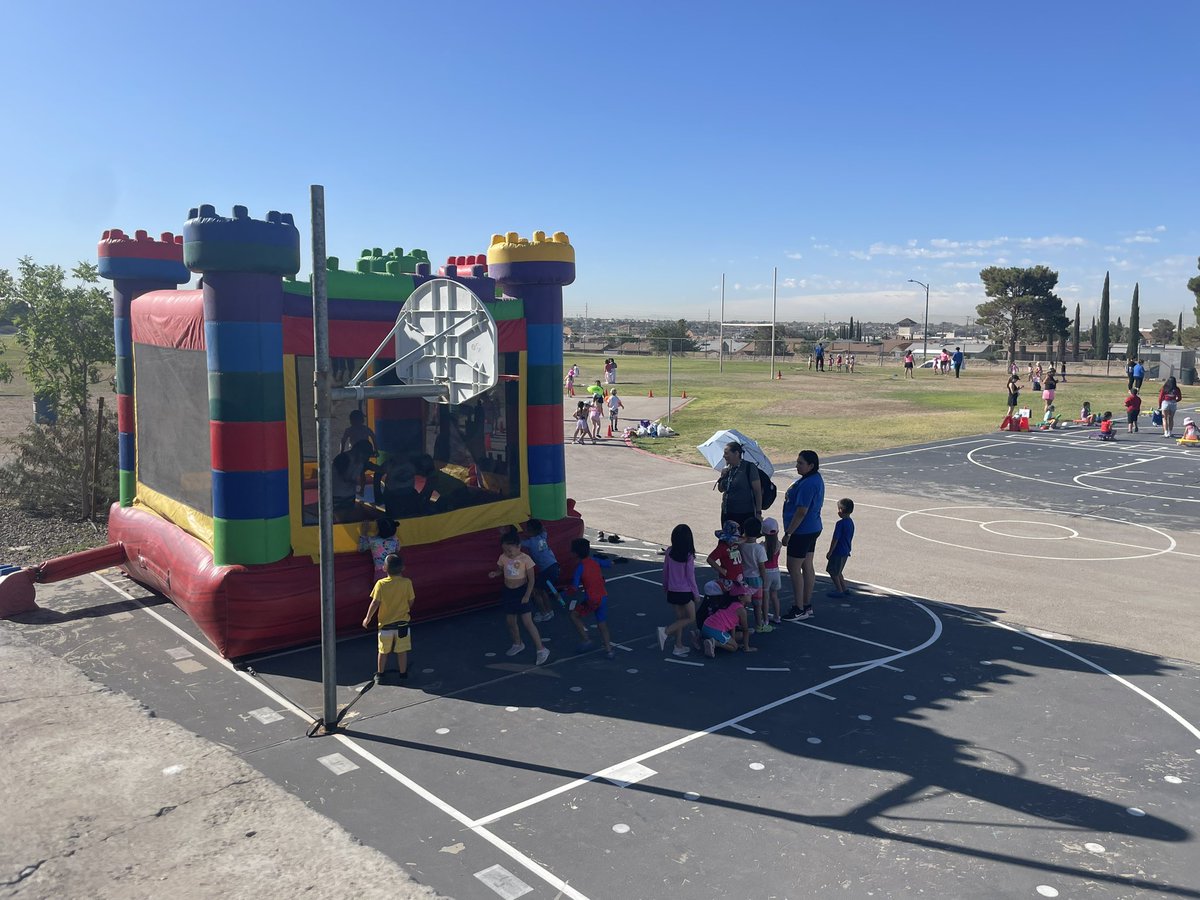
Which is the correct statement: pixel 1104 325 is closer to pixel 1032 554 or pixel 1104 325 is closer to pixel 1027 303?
pixel 1027 303

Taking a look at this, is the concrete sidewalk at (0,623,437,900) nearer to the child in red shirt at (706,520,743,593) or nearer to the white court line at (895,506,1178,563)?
the child in red shirt at (706,520,743,593)

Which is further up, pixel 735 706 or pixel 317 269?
pixel 317 269

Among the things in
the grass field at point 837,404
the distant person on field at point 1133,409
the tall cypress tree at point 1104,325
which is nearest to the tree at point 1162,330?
the tall cypress tree at point 1104,325

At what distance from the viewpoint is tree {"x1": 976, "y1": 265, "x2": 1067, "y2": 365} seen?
3135 inches

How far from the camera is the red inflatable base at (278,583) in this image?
10.1 m

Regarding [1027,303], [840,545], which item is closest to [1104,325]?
[1027,303]

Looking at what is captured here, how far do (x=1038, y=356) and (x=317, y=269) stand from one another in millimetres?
90831

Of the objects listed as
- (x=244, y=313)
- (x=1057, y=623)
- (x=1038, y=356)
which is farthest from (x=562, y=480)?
(x=1038, y=356)

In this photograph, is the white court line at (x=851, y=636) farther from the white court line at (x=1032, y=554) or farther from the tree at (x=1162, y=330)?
the tree at (x=1162, y=330)

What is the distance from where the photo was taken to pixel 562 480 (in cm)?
1330

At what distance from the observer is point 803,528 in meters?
11.7

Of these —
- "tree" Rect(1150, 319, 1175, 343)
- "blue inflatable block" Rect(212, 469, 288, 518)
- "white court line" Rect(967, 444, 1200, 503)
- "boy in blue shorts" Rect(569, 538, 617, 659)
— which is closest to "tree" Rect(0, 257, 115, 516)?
"blue inflatable block" Rect(212, 469, 288, 518)

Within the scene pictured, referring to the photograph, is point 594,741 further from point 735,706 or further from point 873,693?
point 873,693

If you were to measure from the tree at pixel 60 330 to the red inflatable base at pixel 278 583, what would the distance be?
280 inches
